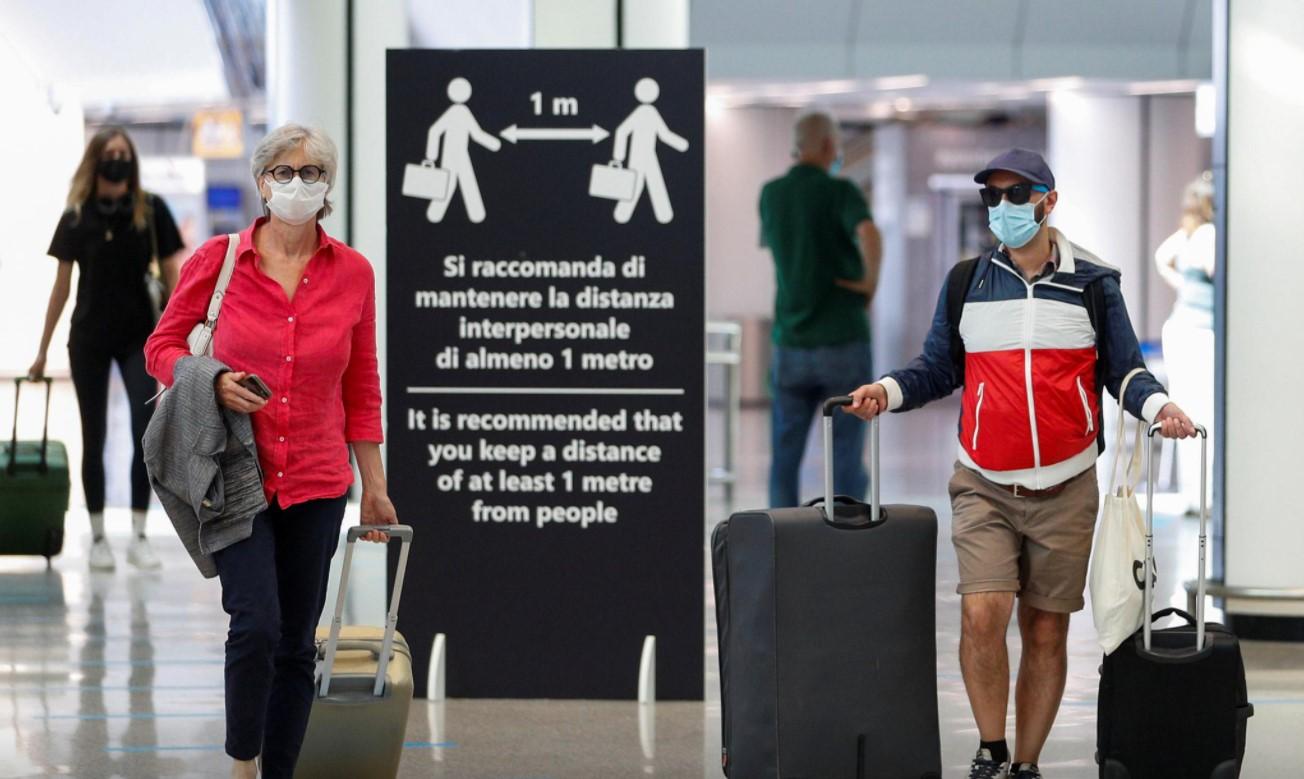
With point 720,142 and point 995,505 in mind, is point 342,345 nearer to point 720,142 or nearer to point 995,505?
point 995,505

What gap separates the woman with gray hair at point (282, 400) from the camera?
12.5 feet

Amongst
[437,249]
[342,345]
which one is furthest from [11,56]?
[342,345]

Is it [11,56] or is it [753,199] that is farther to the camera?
[753,199]

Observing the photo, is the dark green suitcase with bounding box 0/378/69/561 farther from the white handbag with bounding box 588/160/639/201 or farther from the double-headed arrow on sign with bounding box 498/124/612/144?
the white handbag with bounding box 588/160/639/201

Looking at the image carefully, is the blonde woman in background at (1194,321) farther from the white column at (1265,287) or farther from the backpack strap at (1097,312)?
the backpack strap at (1097,312)

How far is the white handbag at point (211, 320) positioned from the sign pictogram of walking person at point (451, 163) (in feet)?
5.15

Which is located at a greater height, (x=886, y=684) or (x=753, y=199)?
(x=753, y=199)

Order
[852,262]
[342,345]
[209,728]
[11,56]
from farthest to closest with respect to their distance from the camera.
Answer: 1. [11,56]
2. [852,262]
3. [209,728]
4. [342,345]

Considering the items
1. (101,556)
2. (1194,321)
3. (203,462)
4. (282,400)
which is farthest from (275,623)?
(1194,321)

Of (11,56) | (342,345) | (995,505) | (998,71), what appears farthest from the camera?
(998,71)

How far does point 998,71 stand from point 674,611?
505 inches

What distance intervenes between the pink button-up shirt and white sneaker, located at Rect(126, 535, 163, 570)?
185 inches

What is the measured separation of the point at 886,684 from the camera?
4238 millimetres

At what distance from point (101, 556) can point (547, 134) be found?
157 inches
